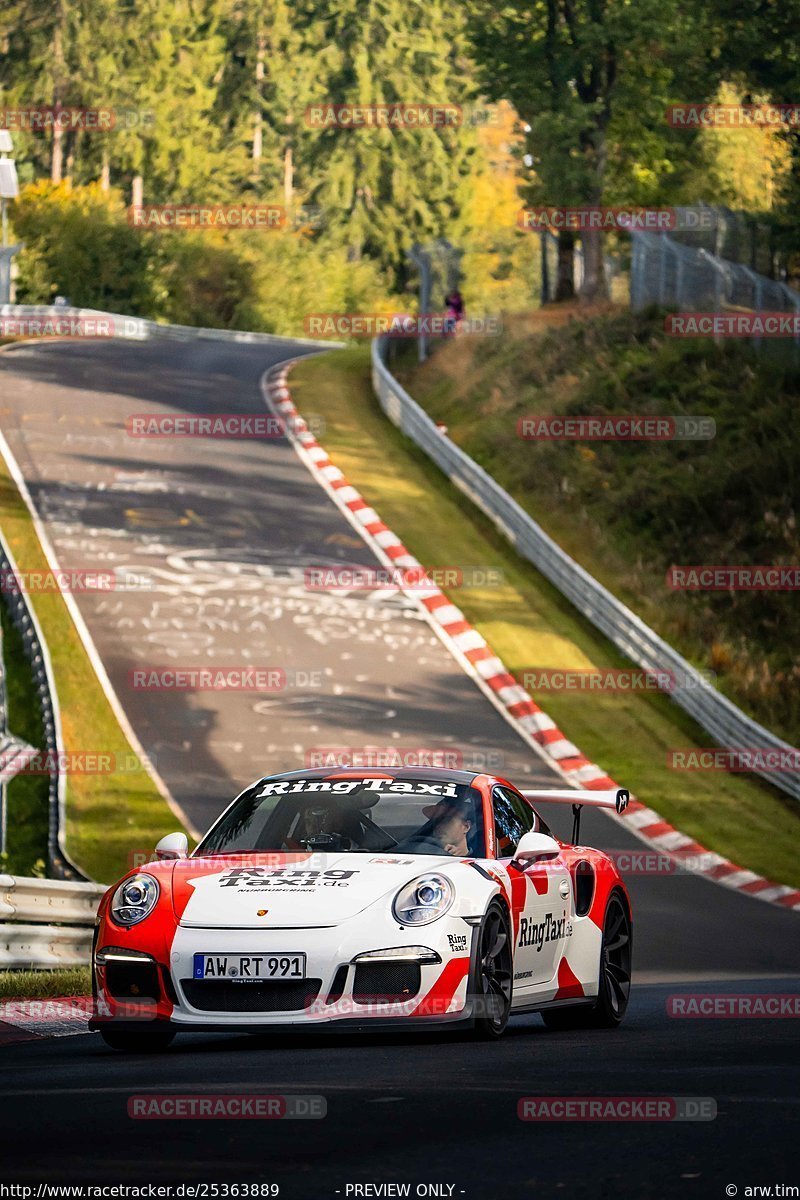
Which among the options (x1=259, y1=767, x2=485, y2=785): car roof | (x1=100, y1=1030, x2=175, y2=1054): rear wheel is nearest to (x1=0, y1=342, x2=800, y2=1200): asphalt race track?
(x1=100, y1=1030, x2=175, y2=1054): rear wheel

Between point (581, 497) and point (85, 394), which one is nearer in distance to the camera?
point (581, 497)

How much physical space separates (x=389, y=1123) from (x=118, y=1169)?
3.35 feet

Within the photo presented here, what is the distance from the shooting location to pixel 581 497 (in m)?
32.8

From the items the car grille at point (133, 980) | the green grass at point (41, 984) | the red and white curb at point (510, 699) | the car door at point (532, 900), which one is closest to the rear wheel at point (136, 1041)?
the car grille at point (133, 980)

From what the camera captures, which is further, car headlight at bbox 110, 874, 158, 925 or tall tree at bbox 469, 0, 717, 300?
tall tree at bbox 469, 0, 717, 300

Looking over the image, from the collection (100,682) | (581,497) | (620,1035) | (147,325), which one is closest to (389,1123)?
(620,1035)

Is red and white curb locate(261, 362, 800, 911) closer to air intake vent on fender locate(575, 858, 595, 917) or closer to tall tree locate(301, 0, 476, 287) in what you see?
air intake vent on fender locate(575, 858, 595, 917)

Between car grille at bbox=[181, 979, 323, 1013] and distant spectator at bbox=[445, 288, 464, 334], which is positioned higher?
distant spectator at bbox=[445, 288, 464, 334]

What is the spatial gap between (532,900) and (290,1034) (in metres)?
1.49

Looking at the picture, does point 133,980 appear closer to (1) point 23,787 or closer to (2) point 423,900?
(2) point 423,900

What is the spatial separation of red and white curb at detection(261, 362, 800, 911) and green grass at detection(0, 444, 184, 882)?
4.67 meters

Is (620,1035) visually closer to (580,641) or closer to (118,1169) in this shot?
(118,1169)

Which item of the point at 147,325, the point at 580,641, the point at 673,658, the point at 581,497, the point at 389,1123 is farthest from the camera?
the point at 147,325

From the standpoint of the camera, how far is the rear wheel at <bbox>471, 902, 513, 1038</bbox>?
27.3 feet
